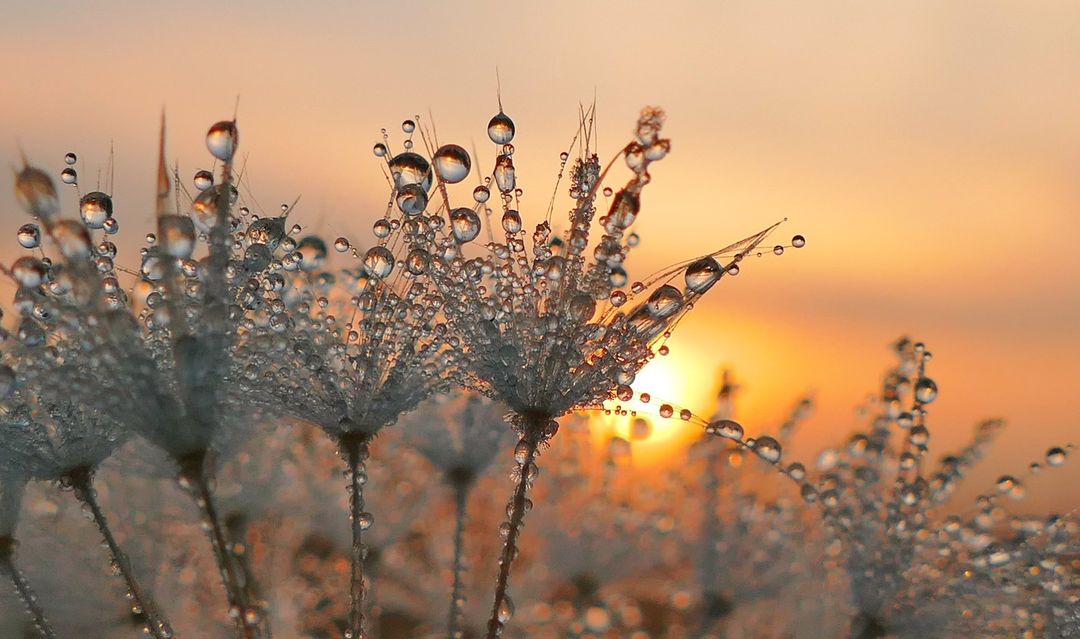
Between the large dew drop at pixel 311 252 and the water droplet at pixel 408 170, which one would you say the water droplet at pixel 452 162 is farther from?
the large dew drop at pixel 311 252

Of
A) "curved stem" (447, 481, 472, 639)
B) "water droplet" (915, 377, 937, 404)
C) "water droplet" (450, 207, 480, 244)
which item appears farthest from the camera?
"water droplet" (915, 377, 937, 404)

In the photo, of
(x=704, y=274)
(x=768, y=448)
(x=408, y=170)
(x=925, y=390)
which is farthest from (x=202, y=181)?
(x=925, y=390)

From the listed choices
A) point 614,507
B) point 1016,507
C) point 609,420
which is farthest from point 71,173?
point 1016,507

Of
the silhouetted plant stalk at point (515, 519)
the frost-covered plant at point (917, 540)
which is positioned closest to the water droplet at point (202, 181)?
the silhouetted plant stalk at point (515, 519)

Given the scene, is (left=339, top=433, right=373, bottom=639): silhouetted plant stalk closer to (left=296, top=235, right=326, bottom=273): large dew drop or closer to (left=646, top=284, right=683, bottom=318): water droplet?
(left=296, top=235, right=326, bottom=273): large dew drop

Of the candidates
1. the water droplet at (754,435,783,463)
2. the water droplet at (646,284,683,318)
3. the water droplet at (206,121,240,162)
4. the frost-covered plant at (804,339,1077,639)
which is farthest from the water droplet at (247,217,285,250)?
the frost-covered plant at (804,339,1077,639)

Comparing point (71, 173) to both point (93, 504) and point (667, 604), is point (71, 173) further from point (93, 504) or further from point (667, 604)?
point (667, 604)
